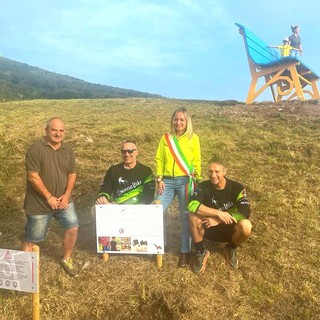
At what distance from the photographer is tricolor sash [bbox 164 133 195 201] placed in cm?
496

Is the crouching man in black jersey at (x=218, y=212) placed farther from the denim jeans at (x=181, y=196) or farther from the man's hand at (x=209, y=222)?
the denim jeans at (x=181, y=196)

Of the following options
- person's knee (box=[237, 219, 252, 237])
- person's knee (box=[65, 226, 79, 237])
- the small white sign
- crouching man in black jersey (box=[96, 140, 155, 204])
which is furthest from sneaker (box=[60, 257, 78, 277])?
person's knee (box=[237, 219, 252, 237])

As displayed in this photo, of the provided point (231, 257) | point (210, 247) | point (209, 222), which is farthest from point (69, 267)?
point (231, 257)

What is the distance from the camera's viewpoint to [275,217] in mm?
6258

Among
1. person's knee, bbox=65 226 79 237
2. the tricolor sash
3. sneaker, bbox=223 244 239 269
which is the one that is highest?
the tricolor sash

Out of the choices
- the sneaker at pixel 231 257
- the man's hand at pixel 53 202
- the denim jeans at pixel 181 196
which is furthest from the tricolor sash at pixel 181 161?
the man's hand at pixel 53 202

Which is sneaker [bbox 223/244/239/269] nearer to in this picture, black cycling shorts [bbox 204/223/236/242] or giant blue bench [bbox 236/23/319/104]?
black cycling shorts [bbox 204/223/236/242]

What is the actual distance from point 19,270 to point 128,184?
69.4 inches

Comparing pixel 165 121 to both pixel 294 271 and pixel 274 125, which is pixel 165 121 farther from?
pixel 294 271

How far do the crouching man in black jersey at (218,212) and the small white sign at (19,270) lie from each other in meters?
1.93

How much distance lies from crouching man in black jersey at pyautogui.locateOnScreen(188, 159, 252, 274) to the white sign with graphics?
450mm

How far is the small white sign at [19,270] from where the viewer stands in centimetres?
381

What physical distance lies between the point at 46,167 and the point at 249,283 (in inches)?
112

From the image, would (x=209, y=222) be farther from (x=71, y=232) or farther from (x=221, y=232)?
(x=71, y=232)
